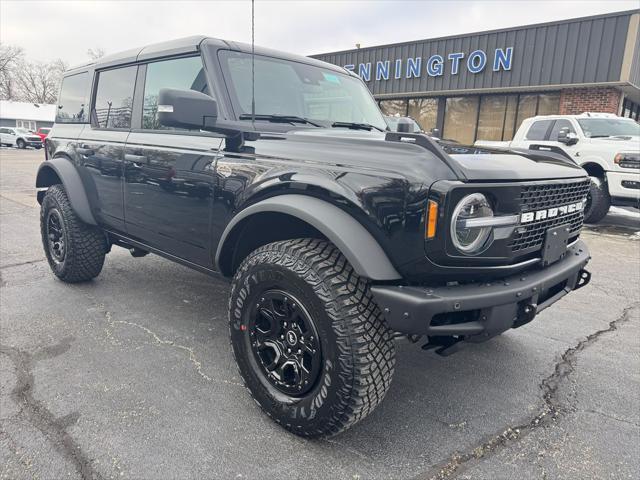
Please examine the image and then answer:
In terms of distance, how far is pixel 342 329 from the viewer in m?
2.00

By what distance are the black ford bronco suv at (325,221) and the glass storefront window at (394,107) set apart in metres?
15.8

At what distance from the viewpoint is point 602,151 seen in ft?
27.3

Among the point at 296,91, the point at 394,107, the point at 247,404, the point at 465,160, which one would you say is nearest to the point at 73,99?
the point at 296,91

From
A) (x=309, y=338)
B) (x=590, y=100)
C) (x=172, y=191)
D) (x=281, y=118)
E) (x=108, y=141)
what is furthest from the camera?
(x=590, y=100)

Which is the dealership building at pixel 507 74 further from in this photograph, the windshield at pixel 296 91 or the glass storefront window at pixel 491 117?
the windshield at pixel 296 91

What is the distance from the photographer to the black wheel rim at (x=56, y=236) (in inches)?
164

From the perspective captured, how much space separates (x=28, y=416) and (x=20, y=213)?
22.6 feet

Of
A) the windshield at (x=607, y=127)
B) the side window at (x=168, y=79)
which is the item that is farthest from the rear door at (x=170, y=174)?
the windshield at (x=607, y=127)

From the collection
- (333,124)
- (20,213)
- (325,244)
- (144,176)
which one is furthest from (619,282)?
(20,213)

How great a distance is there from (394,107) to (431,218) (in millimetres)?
17933

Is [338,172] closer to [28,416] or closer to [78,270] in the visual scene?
[28,416]

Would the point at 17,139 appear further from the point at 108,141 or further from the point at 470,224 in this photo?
the point at 470,224

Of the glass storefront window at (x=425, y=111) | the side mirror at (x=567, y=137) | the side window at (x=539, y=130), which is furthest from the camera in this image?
the glass storefront window at (x=425, y=111)

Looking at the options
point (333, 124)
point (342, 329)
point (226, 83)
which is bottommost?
point (342, 329)
